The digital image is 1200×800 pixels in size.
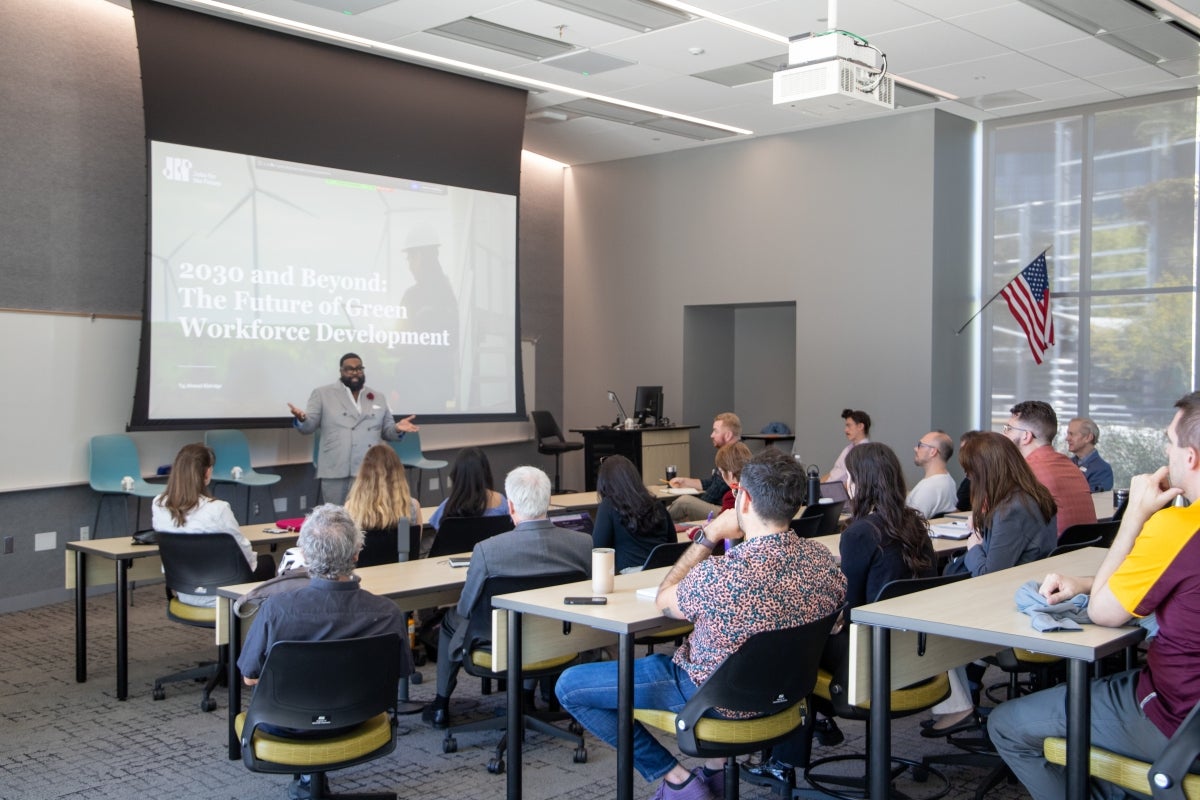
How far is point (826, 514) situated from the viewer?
5688mm

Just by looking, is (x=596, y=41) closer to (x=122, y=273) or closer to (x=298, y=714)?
(x=122, y=273)

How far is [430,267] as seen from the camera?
8734mm

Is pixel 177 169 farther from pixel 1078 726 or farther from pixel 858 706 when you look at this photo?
pixel 1078 726

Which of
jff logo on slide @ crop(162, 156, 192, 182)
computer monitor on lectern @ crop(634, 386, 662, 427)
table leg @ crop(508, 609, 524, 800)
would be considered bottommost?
table leg @ crop(508, 609, 524, 800)

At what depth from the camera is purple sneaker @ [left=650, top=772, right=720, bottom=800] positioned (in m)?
3.33

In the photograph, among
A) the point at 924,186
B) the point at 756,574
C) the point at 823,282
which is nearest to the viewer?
the point at 756,574

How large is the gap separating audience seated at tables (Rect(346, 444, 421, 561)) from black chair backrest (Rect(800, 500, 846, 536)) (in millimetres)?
2065

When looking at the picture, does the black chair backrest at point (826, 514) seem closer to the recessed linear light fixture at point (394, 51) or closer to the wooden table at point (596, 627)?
the wooden table at point (596, 627)

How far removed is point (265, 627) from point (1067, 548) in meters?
3.18

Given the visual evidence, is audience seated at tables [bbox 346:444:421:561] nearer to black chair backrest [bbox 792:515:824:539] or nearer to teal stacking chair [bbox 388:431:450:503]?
black chair backrest [bbox 792:515:824:539]

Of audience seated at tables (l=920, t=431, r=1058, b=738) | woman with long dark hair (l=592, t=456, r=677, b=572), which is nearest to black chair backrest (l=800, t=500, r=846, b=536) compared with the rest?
woman with long dark hair (l=592, t=456, r=677, b=572)

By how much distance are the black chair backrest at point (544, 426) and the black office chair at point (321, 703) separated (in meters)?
7.60

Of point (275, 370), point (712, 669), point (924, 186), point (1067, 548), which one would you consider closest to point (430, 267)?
point (275, 370)

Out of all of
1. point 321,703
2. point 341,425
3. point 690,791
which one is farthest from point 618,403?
point 321,703
